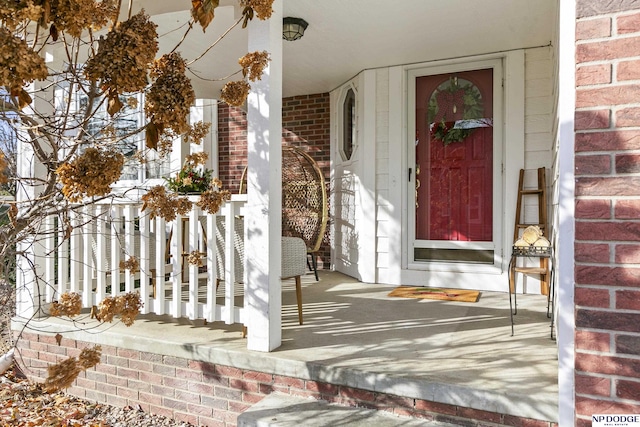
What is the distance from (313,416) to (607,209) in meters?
1.50

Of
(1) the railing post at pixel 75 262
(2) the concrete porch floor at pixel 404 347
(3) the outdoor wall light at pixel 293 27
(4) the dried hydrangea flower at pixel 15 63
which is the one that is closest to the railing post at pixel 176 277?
(2) the concrete porch floor at pixel 404 347

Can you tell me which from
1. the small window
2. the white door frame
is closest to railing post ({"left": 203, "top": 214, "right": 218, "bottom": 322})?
the white door frame

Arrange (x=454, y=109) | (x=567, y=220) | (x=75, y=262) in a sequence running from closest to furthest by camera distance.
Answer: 1. (x=567, y=220)
2. (x=75, y=262)
3. (x=454, y=109)

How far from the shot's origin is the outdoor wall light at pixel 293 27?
3297 millimetres

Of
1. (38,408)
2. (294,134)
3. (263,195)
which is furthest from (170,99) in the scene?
(294,134)

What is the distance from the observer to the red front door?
165 inches

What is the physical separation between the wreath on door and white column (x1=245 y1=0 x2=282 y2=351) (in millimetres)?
2315

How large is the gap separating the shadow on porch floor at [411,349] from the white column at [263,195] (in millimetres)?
182

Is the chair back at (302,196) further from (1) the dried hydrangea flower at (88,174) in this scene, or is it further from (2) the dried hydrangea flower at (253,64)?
(1) the dried hydrangea flower at (88,174)

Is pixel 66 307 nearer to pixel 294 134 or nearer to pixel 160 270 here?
pixel 160 270

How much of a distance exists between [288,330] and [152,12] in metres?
2.35

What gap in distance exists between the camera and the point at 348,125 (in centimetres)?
506

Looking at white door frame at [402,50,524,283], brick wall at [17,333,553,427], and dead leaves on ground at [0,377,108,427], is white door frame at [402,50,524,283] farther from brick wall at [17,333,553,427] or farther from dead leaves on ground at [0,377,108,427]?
dead leaves on ground at [0,377,108,427]

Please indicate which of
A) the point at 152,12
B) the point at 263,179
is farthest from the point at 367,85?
the point at 263,179
